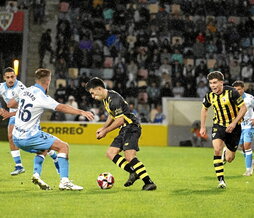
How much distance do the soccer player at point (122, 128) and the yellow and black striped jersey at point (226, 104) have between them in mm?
1487

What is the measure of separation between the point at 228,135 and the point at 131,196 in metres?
2.53

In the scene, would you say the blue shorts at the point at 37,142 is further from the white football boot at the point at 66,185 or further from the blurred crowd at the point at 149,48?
the blurred crowd at the point at 149,48

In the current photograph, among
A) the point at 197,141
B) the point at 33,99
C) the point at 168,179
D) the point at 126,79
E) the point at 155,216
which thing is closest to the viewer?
the point at 155,216

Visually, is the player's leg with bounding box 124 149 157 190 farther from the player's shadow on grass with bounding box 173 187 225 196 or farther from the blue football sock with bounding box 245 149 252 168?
the blue football sock with bounding box 245 149 252 168

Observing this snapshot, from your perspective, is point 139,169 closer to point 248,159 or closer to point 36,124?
point 36,124

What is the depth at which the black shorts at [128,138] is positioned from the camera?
10.4m

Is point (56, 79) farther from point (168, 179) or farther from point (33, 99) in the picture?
point (33, 99)

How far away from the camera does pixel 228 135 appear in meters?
11.5

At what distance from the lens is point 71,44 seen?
28766mm

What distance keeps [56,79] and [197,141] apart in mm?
6376

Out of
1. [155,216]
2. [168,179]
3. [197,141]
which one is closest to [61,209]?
[155,216]

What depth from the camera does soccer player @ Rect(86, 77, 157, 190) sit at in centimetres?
1015

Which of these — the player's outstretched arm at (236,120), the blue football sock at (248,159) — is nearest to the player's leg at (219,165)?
the player's outstretched arm at (236,120)

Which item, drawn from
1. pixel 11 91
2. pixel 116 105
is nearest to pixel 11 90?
pixel 11 91
